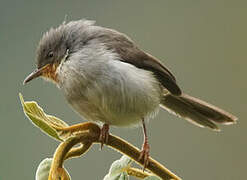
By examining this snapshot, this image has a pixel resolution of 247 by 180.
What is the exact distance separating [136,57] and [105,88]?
0.46m

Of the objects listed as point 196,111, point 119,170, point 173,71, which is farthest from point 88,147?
point 173,71

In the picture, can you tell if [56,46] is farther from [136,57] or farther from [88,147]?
[88,147]

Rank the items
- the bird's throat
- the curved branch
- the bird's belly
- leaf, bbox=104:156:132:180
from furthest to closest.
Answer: the bird's throat
the bird's belly
leaf, bbox=104:156:132:180
the curved branch

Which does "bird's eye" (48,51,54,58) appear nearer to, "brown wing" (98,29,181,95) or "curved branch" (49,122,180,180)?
"brown wing" (98,29,181,95)

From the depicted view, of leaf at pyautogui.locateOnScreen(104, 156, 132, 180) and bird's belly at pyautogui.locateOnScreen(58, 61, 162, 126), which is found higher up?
leaf at pyautogui.locateOnScreen(104, 156, 132, 180)

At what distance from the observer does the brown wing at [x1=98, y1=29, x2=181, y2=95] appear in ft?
10.3

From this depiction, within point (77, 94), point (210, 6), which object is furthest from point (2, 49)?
point (77, 94)

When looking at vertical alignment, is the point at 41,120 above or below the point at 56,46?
above

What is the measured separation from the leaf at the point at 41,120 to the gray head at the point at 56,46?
3.99ft

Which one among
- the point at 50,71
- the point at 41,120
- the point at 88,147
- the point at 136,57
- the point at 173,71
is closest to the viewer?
the point at 41,120

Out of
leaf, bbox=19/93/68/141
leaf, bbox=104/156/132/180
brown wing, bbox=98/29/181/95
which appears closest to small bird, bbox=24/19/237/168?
brown wing, bbox=98/29/181/95

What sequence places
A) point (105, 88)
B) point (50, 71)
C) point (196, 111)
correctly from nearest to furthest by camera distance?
1. point (105, 88)
2. point (50, 71)
3. point (196, 111)

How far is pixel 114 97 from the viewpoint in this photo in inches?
111

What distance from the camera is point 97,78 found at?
9.25ft
